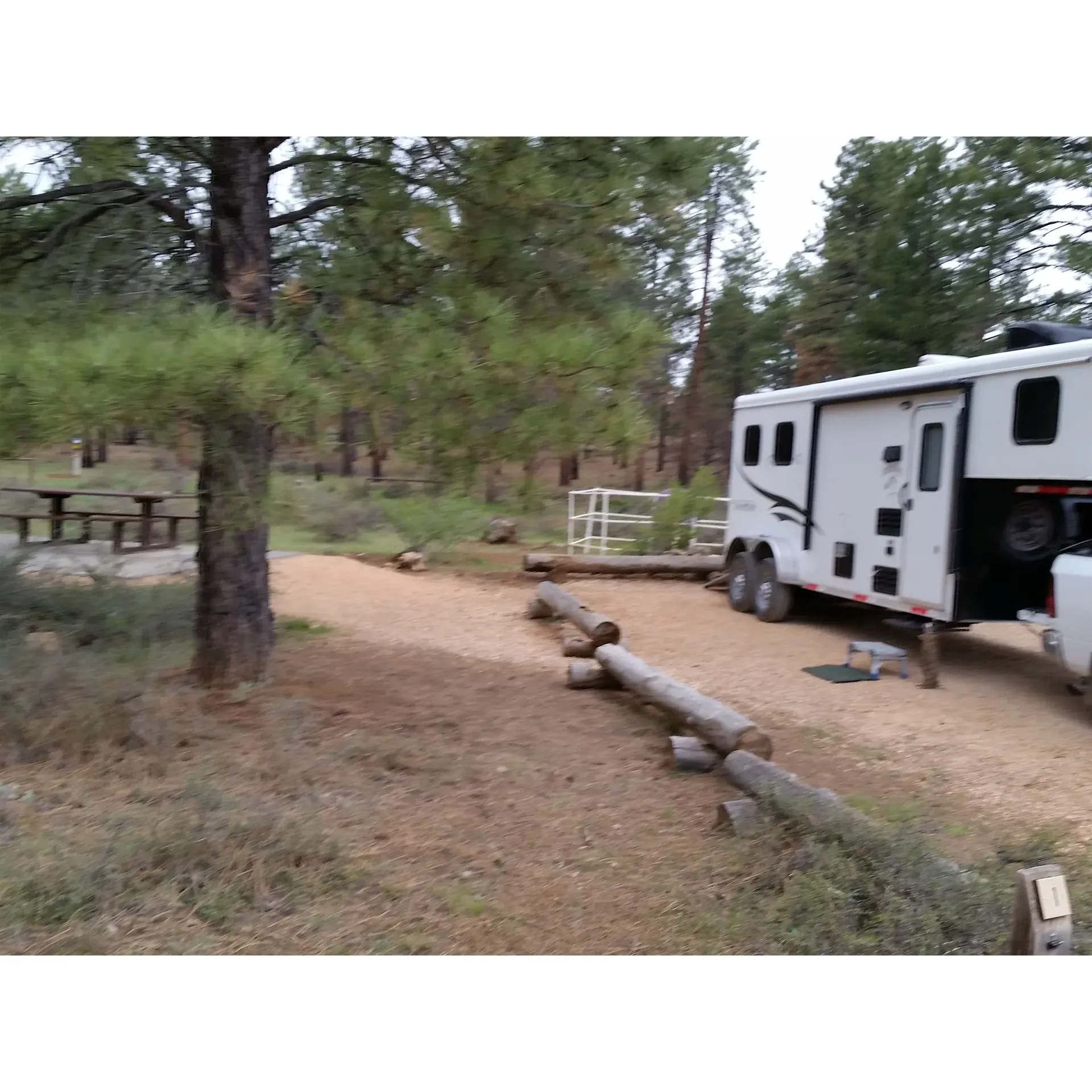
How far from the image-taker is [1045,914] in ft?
9.90

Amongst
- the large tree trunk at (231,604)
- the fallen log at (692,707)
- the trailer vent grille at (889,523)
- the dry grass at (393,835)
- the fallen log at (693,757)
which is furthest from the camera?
the trailer vent grille at (889,523)

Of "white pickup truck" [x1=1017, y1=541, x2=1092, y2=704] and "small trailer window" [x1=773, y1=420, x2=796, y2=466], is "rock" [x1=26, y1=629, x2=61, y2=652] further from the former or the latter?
"small trailer window" [x1=773, y1=420, x2=796, y2=466]

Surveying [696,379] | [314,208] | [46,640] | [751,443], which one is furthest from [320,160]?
[696,379]

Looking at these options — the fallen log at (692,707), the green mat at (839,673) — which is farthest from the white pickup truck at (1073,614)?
the fallen log at (692,707)

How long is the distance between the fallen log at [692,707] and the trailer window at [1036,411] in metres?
3.01

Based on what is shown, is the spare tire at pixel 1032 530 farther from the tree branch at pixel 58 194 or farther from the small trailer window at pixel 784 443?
the tree branch at pixel 58 194

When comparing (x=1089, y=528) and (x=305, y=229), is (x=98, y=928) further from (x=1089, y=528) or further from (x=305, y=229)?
(x=1089, y=528)

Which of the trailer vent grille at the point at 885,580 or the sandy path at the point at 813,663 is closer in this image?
the sandy path at the point at 813,663

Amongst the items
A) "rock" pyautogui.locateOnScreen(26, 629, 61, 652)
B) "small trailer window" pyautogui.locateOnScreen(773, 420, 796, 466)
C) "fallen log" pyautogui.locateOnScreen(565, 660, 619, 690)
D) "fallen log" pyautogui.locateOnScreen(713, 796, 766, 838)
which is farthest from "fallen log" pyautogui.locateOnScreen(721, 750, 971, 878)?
"small trailer window" pyautogui.locateOnScreen(773, 420, 796, 466)

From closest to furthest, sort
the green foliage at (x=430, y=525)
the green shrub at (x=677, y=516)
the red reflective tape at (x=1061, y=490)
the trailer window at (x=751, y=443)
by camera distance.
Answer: the red reflective tape at (x=1061, y=490)
the trailer window at (x=751, y=443)
the green foliage at (x=430, y=525)
the green shrub at (x=677, y=516)

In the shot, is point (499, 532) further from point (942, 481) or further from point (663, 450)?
point (663, 450)

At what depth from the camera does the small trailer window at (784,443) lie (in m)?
10.1

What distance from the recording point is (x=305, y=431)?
4.50 m
